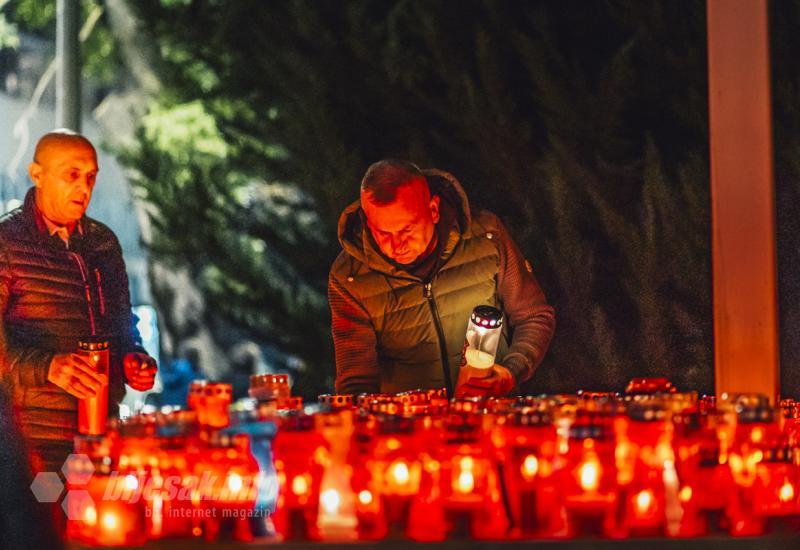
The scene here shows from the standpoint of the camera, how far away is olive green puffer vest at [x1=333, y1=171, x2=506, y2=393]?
432 centimetres

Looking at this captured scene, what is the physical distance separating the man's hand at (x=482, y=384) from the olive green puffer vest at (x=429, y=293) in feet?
1.49

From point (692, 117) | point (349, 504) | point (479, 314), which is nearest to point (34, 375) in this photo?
point (479, 314)

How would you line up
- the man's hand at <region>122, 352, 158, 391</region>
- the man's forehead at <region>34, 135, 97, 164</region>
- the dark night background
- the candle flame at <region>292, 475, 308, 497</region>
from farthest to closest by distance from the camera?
the dark night background
the man's forehead at <region>34, 135, 97, 164</region>
the man's hand at <region>122, 352, 158, 391</region>
the candle flame at <region>292, 475, 308, 497</region>

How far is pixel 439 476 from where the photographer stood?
2646 mm

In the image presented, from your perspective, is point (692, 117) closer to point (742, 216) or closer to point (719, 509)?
point (742, 216)

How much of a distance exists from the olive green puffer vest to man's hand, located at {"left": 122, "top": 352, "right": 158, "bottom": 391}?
703mm

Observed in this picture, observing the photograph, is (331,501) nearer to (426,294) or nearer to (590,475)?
(590,475)

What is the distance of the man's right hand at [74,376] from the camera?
3568mm

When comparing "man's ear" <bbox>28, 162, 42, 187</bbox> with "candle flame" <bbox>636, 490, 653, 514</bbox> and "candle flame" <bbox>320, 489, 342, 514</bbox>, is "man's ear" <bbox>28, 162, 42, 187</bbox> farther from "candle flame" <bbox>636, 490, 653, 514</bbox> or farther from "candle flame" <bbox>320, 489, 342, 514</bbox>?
"candle flame" <bbox>636, 490, 653, 514</bbox>

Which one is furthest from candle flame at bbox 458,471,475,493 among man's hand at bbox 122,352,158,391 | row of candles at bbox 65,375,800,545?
man's hand at bbox 122,352,158,391

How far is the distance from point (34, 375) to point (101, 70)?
6528 mm

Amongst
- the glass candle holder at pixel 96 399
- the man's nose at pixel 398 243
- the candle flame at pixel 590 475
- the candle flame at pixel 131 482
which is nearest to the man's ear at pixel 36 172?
the glass candle holder at pixel 96 399

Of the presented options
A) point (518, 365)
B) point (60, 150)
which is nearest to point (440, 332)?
point (518, 365)

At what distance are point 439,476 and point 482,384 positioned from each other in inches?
49.8
